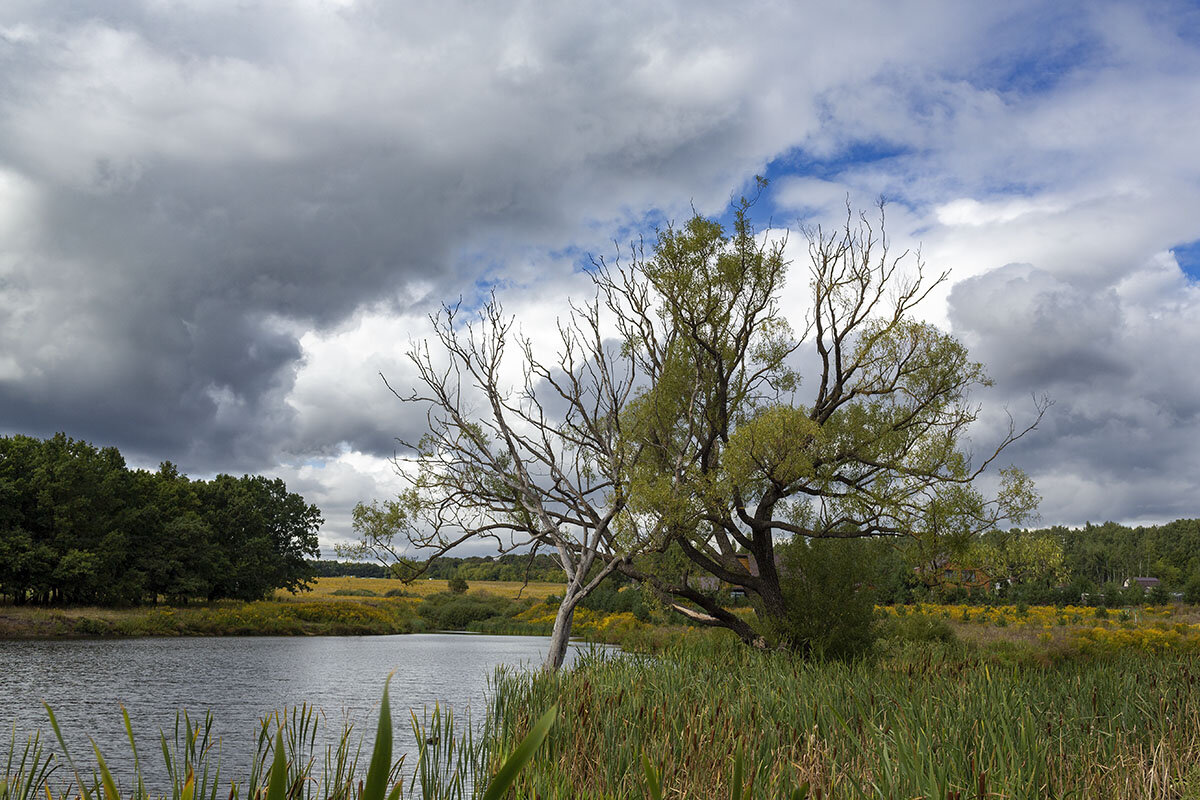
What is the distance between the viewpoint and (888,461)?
67.1 feet

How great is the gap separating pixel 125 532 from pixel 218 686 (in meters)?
35.4

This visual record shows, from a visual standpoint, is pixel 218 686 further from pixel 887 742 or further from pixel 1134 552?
pixel 1134 552

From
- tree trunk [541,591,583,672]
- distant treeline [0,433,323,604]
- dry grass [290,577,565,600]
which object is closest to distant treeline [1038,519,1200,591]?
dry grass [290,577,565,600]

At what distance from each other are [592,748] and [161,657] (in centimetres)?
3211

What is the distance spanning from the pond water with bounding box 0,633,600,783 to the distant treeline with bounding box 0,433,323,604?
31.4 feet

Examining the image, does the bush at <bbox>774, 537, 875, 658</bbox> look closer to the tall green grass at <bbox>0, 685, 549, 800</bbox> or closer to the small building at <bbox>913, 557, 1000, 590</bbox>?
the small building at <bbox>913, 557, 1000, 590</bbox>

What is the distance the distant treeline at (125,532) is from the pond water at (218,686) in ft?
31.4

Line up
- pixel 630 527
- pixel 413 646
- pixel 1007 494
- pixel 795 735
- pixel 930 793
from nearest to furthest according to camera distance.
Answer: pixel 930 793, pixel 795 735, pixel 1007 494, pixel 630 527, pixel 413 646

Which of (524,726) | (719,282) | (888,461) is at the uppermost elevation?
(719,282)

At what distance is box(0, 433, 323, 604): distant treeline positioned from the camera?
4731 cm

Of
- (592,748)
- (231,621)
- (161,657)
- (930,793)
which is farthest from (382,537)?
(231,621)

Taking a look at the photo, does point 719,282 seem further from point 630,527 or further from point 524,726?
point 524,726

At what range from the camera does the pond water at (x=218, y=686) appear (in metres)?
16.2

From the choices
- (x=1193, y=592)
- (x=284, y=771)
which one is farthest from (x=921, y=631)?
(x=1193, y=592)
